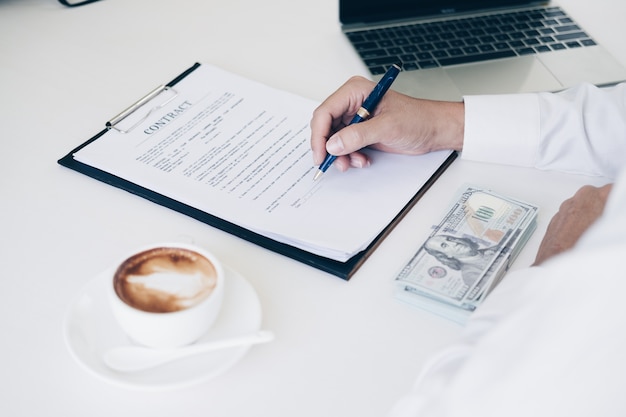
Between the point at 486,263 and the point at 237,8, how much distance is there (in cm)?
78

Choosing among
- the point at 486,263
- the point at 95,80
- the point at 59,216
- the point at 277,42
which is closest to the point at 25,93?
the point at 95,80

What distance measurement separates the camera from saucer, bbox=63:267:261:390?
0.63 metres

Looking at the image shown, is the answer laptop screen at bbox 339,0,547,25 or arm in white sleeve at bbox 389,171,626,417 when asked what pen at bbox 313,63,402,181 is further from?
arm in white sleeve at bbox 389,171,626,417

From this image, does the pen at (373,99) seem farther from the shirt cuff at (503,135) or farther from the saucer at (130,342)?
the saucer at (130,342)

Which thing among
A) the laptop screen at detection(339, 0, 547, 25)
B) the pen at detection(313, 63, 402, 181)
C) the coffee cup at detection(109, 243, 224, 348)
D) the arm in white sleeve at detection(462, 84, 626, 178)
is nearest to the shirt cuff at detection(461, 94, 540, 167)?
the arm in white sleeve at detection(462, 84, 626, 178)

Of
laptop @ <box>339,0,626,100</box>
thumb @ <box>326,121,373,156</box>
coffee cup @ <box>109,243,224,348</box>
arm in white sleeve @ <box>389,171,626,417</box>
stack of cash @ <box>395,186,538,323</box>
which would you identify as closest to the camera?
arm in white sleeve @ <box>389,171,626,417</box>

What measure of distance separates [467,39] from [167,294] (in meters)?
0.76

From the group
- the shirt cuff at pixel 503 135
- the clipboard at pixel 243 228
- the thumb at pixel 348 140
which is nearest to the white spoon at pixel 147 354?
the clipboard at pixel 243 228

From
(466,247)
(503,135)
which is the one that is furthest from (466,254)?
(503,135)

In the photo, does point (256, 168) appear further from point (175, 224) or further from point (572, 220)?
point (572, 220)

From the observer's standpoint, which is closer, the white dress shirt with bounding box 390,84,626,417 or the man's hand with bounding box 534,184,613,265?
the white dress shirt with bounding box 390,84,626,417

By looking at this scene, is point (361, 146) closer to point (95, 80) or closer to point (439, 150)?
point (439, 150)

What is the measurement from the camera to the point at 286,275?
2.53 feet

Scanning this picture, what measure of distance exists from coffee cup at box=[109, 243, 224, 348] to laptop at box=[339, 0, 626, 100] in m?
0.53
